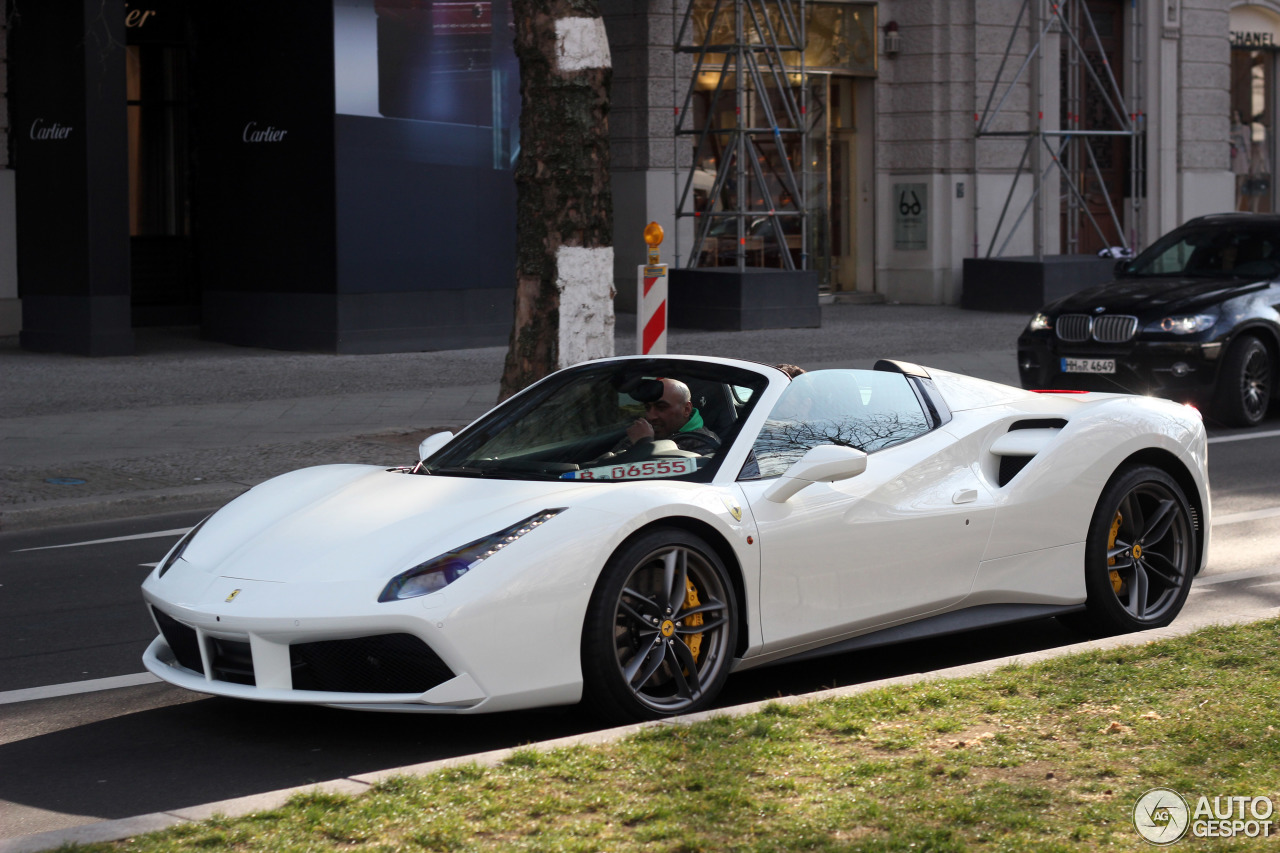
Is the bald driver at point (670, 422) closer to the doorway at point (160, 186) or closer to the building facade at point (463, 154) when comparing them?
the building facade at point (463, 154)

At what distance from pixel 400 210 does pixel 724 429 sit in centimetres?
1412

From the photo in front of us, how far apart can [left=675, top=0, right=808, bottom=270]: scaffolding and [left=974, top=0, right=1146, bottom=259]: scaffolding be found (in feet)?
10.7

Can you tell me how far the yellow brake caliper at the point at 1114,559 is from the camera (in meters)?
6.45

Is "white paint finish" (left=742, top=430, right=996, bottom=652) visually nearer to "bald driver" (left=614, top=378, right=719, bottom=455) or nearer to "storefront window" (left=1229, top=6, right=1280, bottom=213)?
"bald driver" (left=614, top=378, right=719, bottom=455)

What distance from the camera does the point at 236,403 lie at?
48.5 feet

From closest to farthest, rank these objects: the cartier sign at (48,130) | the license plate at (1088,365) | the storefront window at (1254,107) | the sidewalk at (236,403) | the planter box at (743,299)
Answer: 1. the sidewalk at (236,403)
2. the license plate at (1088,365)
3. the cartier sign at (48,130)
4. the planter box at (743,299)
5. the storefront window at (1254,107)

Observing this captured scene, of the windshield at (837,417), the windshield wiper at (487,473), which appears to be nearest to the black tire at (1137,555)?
the windshield at (837,417)

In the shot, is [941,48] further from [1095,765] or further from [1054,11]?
[1095,765]

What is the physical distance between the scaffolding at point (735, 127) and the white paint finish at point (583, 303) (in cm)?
1059

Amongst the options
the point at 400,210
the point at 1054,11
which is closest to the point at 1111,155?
the point at 1054,11

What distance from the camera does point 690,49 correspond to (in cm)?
2370

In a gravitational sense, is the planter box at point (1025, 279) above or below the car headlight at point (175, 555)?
above

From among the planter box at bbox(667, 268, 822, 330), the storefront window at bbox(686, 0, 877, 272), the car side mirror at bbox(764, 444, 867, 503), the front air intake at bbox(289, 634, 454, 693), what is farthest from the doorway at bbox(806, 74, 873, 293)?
the front air intake at bbox(289, 634, 454, 693)

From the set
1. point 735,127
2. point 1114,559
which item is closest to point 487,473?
point 1114,559
